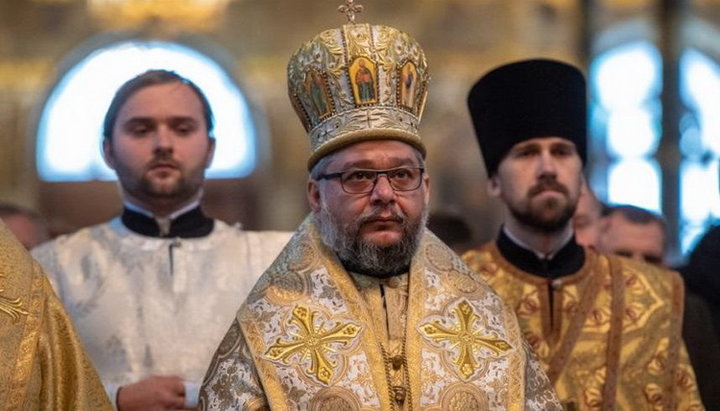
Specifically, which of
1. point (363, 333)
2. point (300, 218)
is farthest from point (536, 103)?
point (300, 218)

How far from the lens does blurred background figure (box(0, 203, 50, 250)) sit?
945 centimetres

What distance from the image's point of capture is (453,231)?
10.3 m

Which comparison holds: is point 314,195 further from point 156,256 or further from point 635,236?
point 635,236

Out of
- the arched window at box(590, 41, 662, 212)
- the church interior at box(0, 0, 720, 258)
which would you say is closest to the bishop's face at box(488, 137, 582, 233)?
the church interior at box(0, 0, 720, 258)

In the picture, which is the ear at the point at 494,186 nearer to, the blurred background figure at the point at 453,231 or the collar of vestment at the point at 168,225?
the collar of vestment at the point at 168,225

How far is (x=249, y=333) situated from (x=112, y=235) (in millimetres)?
1646

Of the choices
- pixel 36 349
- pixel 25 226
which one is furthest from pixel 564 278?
pixel 25 226

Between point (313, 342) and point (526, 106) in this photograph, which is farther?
point (526, 106)

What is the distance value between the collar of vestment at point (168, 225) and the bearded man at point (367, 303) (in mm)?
1212

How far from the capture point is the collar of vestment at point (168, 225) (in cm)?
832

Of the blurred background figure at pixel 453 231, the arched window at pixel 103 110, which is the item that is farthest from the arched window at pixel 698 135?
the blurred background figure at pixel 453 231

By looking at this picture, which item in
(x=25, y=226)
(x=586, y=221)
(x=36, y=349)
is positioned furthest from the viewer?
(x=586, y=221)

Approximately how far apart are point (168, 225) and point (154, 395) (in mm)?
892

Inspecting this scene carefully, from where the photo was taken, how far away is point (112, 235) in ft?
27.5
